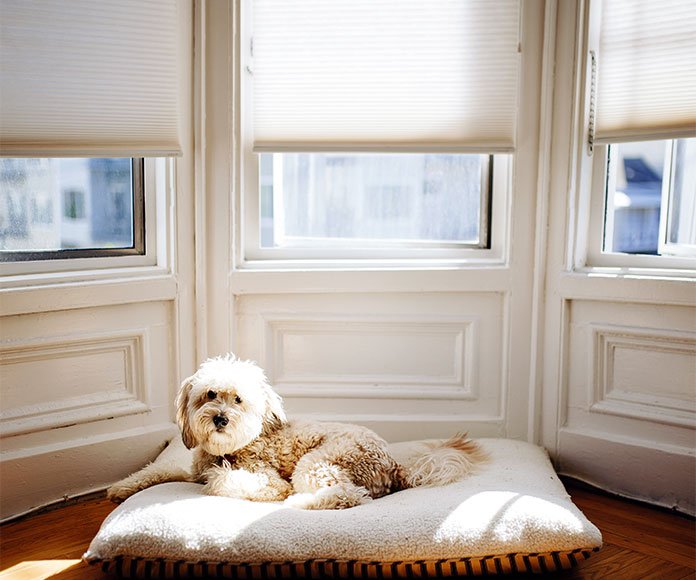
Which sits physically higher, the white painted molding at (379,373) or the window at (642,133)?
the window at (642,133)

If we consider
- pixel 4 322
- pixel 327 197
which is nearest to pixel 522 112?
pixel 327 197

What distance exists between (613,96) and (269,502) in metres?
1.90

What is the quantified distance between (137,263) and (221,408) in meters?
0.95

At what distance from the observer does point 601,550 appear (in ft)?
7.07

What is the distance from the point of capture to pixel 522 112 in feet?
8.86

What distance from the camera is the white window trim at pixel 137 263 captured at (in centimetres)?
245

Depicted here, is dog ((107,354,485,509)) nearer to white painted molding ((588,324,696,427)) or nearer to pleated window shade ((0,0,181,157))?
white painted molding ((588,324,696,427))

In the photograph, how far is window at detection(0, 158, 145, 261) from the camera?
246cm

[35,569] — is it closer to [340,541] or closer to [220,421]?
[220,421]

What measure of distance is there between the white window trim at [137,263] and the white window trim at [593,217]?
62.5 inches

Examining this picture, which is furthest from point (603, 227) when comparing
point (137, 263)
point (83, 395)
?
point (83, 395)

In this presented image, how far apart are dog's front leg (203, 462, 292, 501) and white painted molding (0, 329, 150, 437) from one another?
0.66 meters

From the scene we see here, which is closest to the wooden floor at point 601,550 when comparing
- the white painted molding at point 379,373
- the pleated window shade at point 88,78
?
the white painted molding at point 379,373

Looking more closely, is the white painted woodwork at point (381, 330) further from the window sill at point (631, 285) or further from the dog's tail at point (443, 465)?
the dog's tail at point (443, 465)
